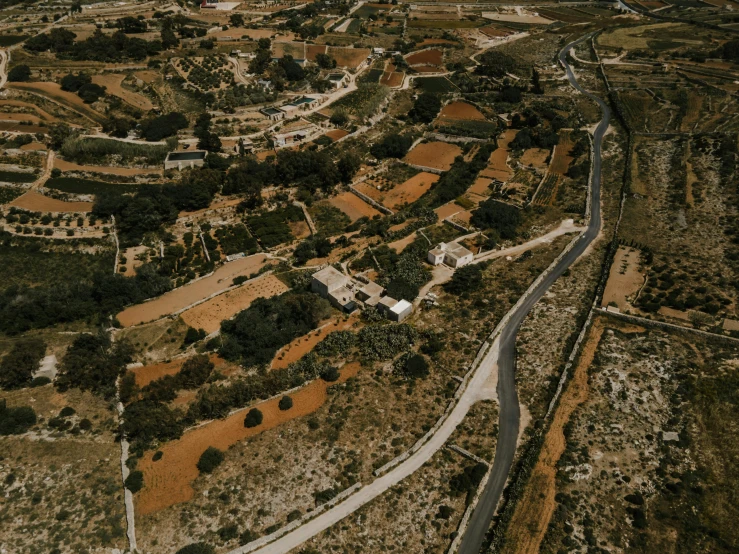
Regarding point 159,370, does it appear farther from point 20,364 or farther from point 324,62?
point 324,62

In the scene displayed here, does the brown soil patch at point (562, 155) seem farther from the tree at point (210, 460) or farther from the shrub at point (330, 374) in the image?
the tree at point (210, 460)

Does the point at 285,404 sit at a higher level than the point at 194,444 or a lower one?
higher

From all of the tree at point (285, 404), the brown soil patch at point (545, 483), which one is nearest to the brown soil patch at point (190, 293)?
the tree at point (285, 404)

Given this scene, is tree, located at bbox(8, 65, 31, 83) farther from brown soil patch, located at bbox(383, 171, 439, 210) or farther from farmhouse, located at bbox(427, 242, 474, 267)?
farmhouse, located at bbox(427, 242, 474, 267)

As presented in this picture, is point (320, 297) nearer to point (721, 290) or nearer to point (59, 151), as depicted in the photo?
point (721, 290)

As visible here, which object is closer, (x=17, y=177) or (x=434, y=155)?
(x=17, y=177)

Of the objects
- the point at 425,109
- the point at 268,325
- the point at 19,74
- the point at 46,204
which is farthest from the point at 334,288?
the point at 19,74

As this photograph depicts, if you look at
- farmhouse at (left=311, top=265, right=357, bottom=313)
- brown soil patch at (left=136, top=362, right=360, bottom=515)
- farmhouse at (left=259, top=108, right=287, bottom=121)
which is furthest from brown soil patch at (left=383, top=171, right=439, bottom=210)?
brown soil patch at (left=136, top=362, right=360, bottom=515)
